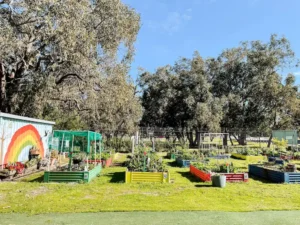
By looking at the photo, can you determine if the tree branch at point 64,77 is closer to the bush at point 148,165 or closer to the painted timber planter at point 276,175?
the bush at point 148,165

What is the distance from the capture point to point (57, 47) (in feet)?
38.7

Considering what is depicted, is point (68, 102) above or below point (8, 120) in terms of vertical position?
above

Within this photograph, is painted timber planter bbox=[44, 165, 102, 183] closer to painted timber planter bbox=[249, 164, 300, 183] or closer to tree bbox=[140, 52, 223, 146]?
painted timber planter bbox=[249, 164, 300, 183]

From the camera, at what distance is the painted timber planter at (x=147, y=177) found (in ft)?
30.6

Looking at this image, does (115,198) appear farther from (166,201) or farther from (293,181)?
(293,181)

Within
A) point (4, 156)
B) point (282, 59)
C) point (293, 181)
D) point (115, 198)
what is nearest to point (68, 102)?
point (4, 156)

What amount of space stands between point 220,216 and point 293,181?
6.00 metres

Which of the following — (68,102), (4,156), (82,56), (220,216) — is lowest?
(220,216)

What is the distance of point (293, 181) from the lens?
10023 mm

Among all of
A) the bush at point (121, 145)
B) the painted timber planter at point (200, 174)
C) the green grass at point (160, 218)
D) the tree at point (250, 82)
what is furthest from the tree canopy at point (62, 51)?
the tree at point (250, 82)

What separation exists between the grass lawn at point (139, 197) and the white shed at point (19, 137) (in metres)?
2.68

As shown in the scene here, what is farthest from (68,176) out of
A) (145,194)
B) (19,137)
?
(19,137)

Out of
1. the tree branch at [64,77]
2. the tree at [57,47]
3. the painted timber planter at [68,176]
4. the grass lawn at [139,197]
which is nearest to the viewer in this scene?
the grass lawn at [139,197]

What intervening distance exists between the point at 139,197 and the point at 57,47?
8182 mm
